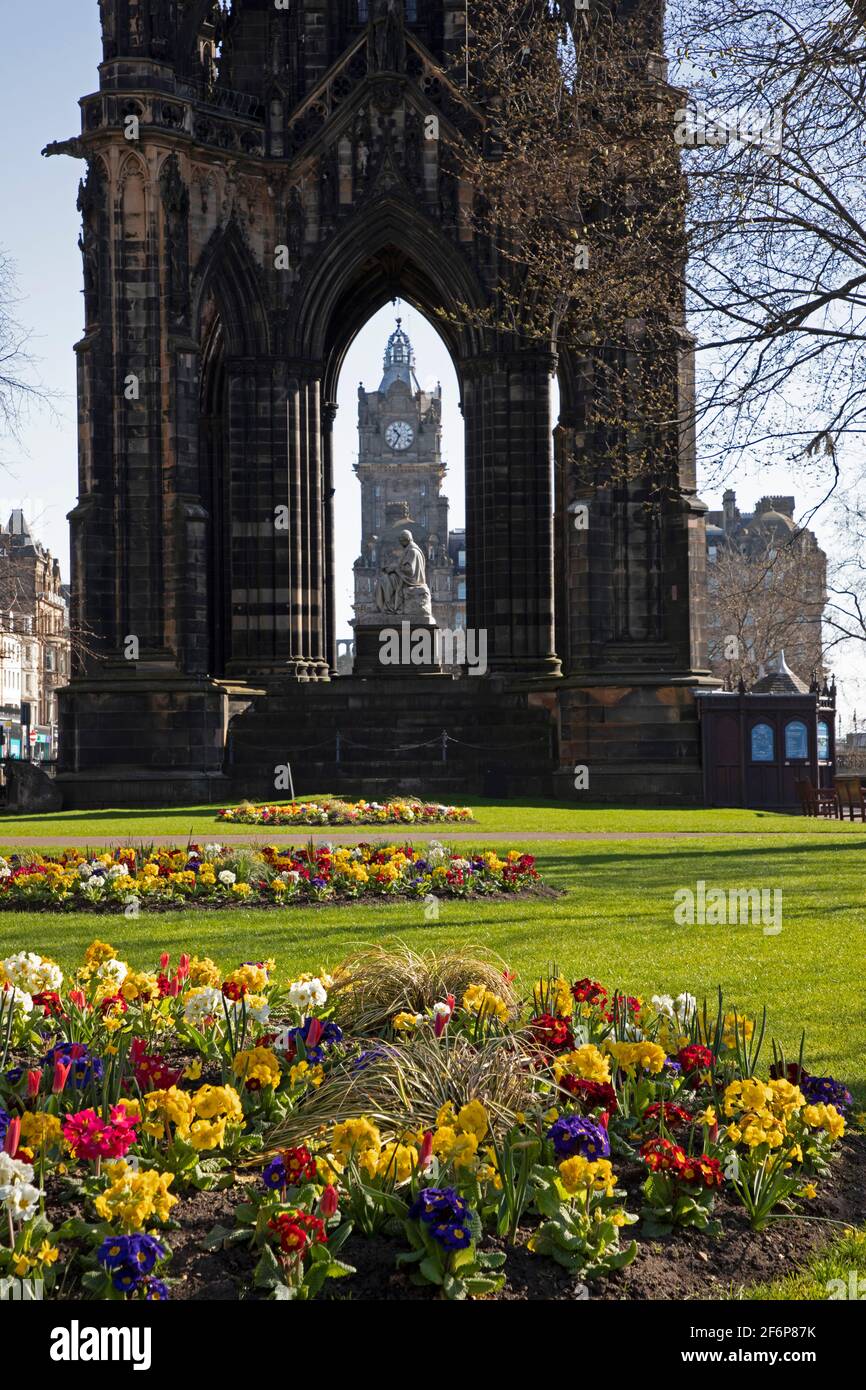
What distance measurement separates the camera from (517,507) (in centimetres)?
3284

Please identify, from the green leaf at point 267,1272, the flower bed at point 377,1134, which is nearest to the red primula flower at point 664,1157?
the flower bed at point 377,1134

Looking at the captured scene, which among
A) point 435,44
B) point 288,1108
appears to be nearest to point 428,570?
point 435,44

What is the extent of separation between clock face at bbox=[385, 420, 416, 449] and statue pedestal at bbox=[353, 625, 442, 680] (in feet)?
332

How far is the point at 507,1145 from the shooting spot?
15.1 ft

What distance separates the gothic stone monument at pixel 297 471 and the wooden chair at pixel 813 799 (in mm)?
2399

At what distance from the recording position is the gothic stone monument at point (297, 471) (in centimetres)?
2984

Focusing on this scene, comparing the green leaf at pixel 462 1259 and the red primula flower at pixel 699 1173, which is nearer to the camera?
the green leaf at pixel 462 1259

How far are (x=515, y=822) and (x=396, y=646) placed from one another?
1213 centimetres

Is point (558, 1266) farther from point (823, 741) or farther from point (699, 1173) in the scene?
point (823, 741)

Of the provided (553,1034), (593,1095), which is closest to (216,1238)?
(593,1095)

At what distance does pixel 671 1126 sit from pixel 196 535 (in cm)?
2632

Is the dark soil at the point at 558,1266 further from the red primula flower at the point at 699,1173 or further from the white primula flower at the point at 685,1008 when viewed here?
the white primula flower at the point at 685,1008

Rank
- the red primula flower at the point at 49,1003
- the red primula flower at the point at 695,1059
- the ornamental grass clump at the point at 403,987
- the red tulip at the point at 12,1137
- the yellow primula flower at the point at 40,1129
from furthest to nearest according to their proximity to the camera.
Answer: the ornamental grass clump at the point at 403,987 → the red primula flower at the point at 49,1003 → the red primula flower at the point at 695,1059 → the yellow primula flower at the point at 40,1129 → the red tulip at the point at 12,1137

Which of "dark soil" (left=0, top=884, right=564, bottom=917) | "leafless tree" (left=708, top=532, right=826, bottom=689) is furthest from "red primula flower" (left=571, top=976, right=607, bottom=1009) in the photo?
"leafless tree" (left=708, top=532, right=826, bottom=689)
